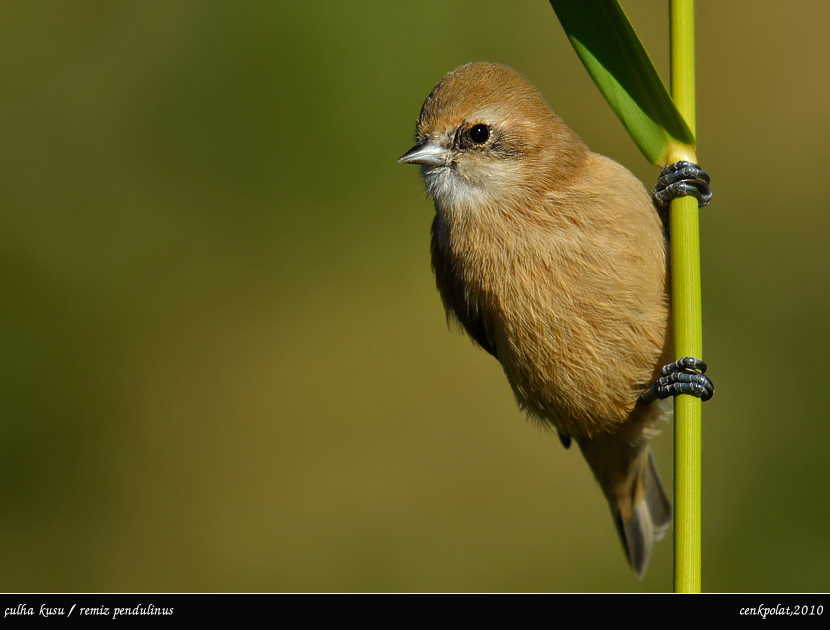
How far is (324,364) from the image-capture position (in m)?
5.95

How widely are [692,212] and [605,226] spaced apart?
88cm

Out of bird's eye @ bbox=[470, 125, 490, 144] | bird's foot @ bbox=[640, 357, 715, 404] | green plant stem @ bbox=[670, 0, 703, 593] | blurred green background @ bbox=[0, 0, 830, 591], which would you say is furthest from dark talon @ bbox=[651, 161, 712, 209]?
blurred green background @ bbox=[0, 0, 830, 591]

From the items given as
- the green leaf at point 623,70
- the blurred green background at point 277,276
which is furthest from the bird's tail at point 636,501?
the green leaf at point 623,70

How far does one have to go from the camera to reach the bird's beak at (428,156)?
308 cm

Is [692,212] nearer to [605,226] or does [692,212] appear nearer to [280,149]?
[605,226]

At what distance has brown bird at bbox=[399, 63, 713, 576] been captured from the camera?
286 cm

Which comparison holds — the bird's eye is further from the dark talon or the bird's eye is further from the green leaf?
the green leaf

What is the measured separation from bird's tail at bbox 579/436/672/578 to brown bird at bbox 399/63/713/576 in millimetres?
626

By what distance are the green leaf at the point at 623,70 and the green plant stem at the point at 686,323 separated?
5cm

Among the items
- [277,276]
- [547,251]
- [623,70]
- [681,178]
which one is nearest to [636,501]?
[547,251]
